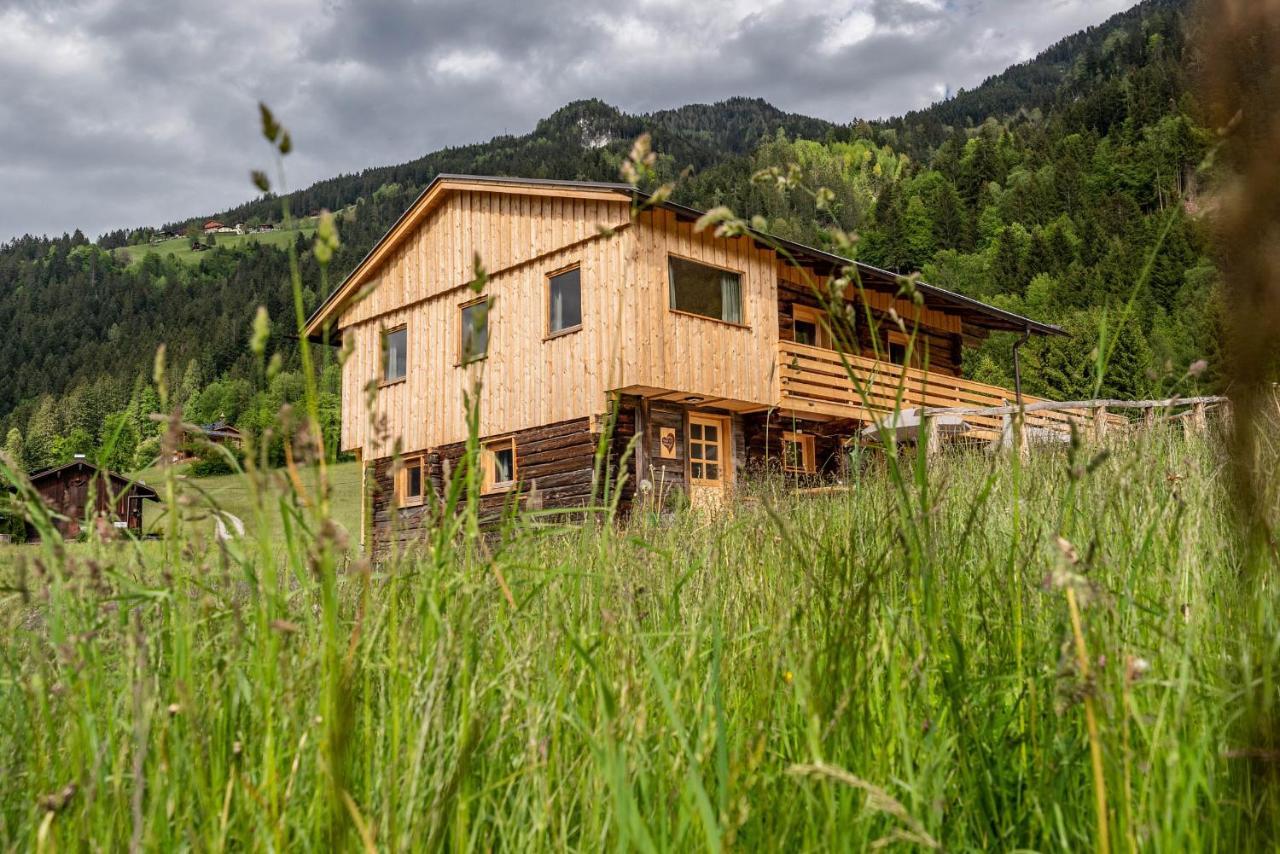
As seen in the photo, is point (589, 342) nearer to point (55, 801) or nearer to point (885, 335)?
point (885, 335)

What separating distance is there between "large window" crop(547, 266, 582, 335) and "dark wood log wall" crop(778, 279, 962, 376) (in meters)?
4.65

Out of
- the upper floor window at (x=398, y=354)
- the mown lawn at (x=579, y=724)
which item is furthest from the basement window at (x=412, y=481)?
the mown lawn at (x=579, y=724)

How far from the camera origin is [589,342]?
16797 mm

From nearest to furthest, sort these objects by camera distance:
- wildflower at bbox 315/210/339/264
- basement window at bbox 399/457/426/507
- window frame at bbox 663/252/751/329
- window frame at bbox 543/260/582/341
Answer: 1. wildflower at bbox 315/210/339/264
2. window frame at bbox 663/252/751/329
3. window frame at bbox 543/260/582/341
4. basement window at bbox 399/457/426/507

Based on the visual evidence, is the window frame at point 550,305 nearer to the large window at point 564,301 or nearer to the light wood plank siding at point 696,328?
the large window at point 564,301

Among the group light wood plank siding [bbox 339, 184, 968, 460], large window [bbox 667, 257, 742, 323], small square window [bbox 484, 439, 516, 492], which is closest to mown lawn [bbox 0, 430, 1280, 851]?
light wood plank siding [bbox 339, 184, 968, 460]

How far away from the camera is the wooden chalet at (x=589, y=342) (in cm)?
1648

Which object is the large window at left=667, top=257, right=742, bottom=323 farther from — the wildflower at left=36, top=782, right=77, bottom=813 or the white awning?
the wildflower at left=36, top=782, right=77, bottom=813

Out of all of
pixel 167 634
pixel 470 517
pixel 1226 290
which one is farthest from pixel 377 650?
pixel 1226 290

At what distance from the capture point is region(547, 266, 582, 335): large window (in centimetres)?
1731

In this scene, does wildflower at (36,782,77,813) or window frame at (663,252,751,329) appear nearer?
wildflower at (36,782,77,813)

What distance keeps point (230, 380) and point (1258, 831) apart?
311 feet

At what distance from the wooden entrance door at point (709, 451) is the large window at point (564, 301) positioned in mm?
2830

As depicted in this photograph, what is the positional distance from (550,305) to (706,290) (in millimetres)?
2886
